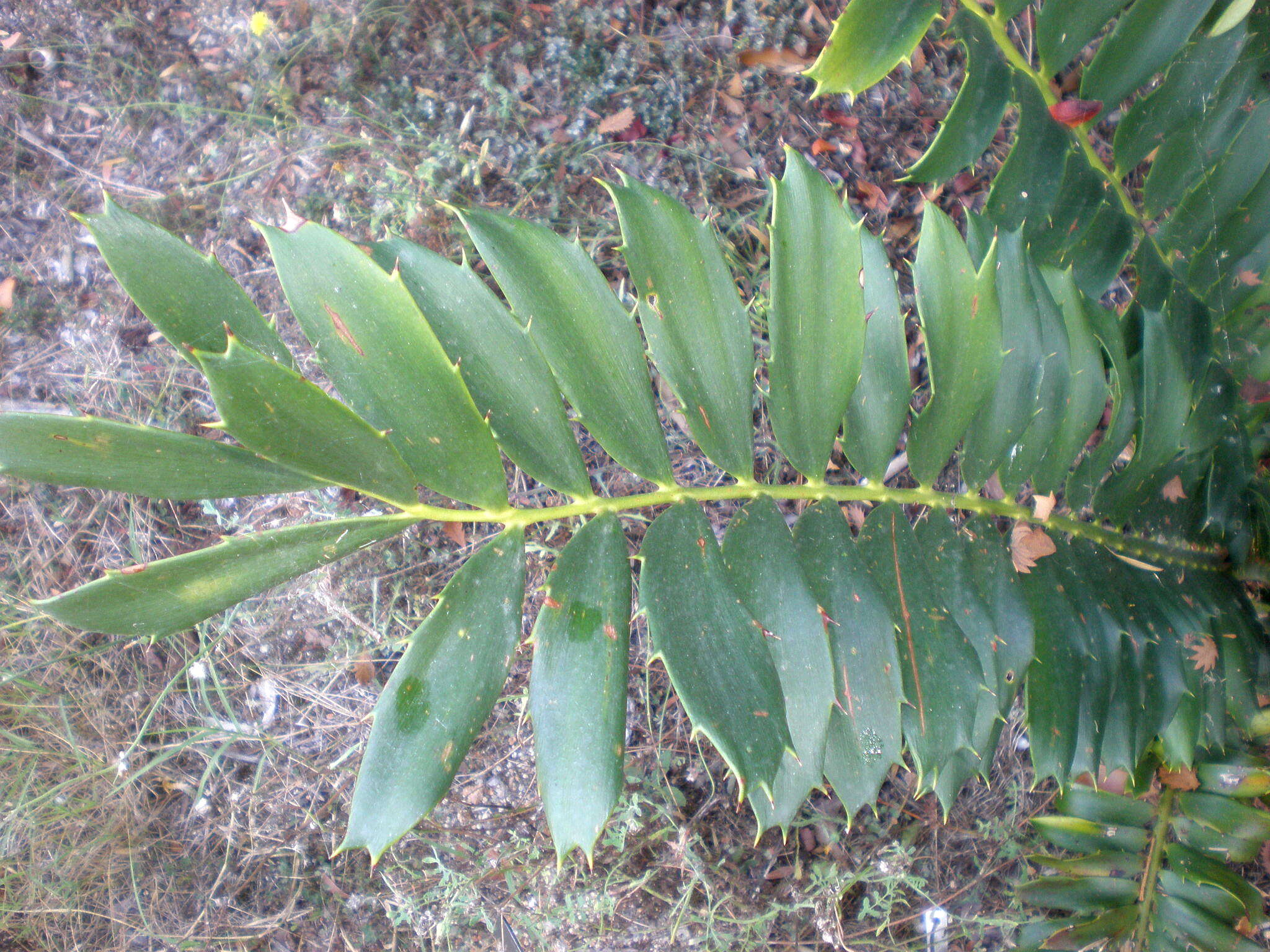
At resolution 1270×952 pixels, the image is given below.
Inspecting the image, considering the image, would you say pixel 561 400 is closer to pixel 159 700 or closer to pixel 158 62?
pixel 159 700

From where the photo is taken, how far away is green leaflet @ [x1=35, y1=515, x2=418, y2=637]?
24.2 inches

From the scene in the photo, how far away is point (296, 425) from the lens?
608 mm

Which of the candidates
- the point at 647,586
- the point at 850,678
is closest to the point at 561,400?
the point at 647,586

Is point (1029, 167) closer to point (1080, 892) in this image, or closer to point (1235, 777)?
point (1235, 777)

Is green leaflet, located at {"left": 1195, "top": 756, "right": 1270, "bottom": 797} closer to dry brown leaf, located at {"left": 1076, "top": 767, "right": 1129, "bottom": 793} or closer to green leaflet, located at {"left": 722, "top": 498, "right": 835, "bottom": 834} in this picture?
dry brown leaf, located at {"left": 1076, "top": 767, "right": 1129, "bottom": 793}

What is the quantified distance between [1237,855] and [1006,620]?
69cm

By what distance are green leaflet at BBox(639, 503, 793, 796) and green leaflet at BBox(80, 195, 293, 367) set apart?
1.41 feet

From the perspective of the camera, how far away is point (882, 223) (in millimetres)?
1513

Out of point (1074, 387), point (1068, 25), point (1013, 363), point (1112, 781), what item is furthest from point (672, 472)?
point (1112, 781)

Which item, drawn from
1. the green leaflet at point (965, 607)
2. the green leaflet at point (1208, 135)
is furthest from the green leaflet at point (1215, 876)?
the green leaflet at point (1208, 135)

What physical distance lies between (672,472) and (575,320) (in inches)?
7.3

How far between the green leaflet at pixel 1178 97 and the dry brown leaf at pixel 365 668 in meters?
1.49

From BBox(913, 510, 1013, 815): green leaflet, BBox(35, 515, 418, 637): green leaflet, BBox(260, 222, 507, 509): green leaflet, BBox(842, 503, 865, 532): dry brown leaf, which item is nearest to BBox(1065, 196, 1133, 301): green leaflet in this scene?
BBox(913, 510, 1013, 815): green leaflet

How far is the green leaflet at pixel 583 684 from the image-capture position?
2.13ft
